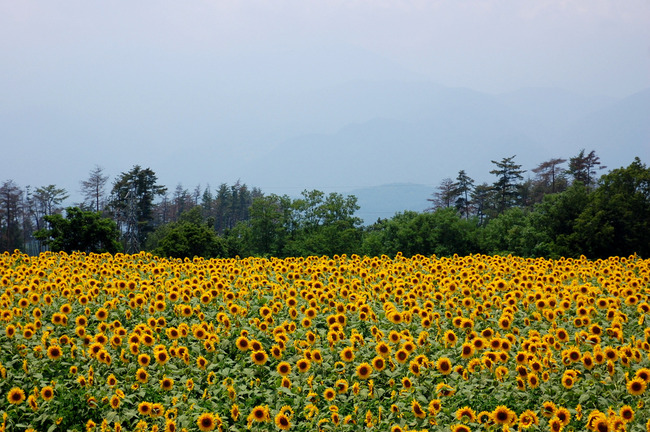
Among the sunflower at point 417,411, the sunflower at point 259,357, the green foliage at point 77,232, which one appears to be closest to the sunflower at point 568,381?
the sunflower at point 417,411

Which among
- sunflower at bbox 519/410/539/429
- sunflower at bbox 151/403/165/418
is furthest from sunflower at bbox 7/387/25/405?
sunflower at bbox 519/410/539/429

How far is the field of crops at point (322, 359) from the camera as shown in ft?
19.9

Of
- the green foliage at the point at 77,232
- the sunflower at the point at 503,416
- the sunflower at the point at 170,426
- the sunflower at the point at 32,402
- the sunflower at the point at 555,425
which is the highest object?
the green foliage at the point at 77,232

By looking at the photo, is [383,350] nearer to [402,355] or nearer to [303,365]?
[402,355]

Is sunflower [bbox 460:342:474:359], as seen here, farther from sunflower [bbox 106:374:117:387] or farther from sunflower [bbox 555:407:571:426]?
sunflower [bbox 106:374:117:387]

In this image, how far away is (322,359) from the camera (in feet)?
23.8

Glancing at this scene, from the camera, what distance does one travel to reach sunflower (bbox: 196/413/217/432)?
5.59m

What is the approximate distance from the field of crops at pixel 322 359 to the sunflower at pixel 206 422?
0.01 metres

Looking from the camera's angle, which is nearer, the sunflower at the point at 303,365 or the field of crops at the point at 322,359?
the field of crops at the point at 322,359

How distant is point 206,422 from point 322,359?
208cm

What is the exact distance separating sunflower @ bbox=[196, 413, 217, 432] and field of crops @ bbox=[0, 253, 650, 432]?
0.01 m

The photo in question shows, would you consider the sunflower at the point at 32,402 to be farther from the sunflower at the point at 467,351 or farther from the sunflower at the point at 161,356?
the sunflower at the point at 467,351

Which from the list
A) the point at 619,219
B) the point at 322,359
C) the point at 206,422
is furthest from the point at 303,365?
the point at 619,219

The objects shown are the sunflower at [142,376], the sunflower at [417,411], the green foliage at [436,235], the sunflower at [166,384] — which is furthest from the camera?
the green foliage at [436,235]
